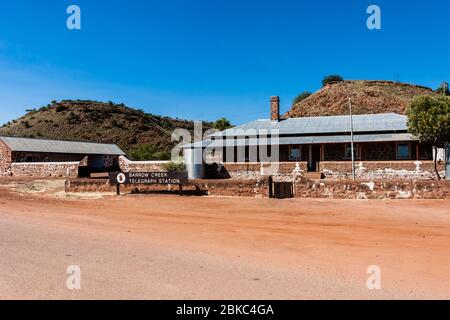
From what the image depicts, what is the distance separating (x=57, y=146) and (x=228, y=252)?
39931 mm

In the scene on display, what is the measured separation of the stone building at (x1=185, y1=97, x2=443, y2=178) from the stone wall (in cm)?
1648

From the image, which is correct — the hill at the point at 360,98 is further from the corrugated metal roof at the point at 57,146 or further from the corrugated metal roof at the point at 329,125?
the corrugated metal roof at the point at 57,146

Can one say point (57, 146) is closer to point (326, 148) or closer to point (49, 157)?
point (49, 157)

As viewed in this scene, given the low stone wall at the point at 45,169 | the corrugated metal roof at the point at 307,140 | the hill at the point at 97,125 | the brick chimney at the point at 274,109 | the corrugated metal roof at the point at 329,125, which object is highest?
the hill at the point at 97,125

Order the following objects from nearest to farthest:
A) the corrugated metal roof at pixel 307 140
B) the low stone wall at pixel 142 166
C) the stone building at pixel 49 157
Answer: the corrugated metal roof at pixel 307 140 < the low stone wall at pixel 142 166 < the stone building at pixel 49 157

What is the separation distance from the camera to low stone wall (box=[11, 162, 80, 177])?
1328 inches

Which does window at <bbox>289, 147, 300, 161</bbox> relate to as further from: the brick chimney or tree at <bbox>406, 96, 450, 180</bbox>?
tree at <bbox>406, 96, 450, 180</bbox>

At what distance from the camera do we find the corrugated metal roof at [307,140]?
30941mm

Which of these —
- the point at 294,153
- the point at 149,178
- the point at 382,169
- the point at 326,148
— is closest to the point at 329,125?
the point at 326,148

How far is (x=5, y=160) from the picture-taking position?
37.8 meters

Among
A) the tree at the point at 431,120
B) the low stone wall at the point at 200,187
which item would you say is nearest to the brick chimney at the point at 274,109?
the tree at the point at 431,120

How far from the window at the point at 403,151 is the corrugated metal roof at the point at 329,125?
122cm

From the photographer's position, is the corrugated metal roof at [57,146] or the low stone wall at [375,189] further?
the corrugated metal roof at [57,146]

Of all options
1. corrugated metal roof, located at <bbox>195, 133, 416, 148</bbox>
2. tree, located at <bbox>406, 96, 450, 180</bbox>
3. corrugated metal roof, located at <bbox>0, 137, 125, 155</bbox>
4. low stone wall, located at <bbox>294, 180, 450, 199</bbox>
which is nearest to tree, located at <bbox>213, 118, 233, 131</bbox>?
corrugated metal roof, located at <bbox>0, 137, 125, 155</bbox>
